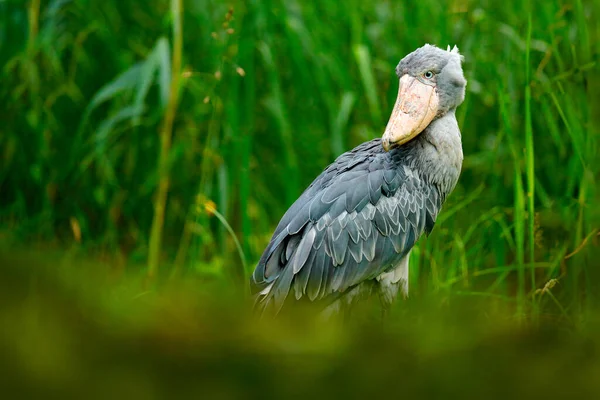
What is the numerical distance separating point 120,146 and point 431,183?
55.9 inches

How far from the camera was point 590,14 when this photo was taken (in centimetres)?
224

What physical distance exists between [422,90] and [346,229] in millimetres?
380

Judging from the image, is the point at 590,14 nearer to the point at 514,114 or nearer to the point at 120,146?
the point at 514,114

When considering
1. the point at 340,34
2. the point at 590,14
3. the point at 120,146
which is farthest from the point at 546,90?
the point at 120,146

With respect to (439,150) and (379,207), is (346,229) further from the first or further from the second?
(439,150)

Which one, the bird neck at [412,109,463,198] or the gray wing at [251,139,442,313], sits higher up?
the bird neck at [412,109,463,198]

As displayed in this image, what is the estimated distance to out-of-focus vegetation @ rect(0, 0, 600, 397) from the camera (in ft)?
6.50

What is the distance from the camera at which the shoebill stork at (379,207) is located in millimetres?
1780

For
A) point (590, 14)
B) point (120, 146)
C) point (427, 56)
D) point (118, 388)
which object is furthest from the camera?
point (120, 146)

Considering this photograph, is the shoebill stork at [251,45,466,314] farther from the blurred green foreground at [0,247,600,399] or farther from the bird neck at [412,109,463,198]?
the blurred green foreground at [0,247,600,399]

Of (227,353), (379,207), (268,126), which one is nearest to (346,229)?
(379,207)

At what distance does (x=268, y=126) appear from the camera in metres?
2.83

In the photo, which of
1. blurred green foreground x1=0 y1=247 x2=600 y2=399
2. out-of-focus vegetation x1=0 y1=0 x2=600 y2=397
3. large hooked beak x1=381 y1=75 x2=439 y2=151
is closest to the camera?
blurred green foreground x1=0 y1=247 x2=600 y2=399

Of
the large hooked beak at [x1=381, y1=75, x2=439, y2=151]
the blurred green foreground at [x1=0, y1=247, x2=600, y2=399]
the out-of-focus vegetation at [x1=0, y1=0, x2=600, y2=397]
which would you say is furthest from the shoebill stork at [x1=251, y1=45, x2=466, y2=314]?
the blurred green foreground at [x1=0, y1=247, x2=600, y2=399]
